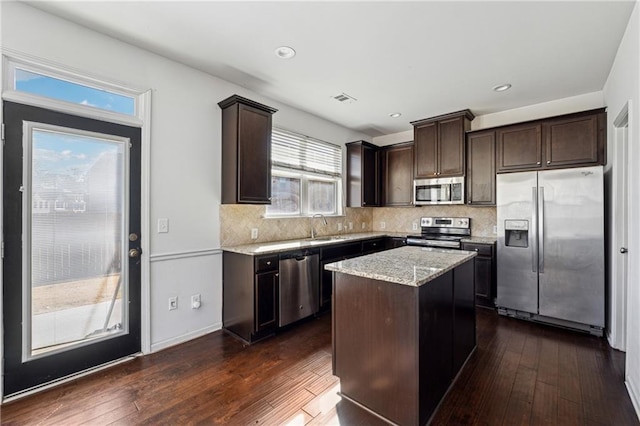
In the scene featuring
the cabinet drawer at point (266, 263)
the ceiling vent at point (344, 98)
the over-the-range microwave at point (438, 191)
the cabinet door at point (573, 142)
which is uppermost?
the ceiling vent at point (344, 98)

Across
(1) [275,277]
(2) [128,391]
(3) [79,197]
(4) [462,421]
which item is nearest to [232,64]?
(3) [79,197]

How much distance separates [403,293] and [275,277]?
165cm

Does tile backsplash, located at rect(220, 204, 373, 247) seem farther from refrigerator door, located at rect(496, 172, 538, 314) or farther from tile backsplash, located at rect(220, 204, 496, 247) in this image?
refrigerator door, located at rect(496, 172, 538, 314)

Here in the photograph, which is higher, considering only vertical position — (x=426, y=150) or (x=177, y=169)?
(x=426, y=150)

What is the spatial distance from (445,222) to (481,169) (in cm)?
104

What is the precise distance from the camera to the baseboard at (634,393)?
185cm

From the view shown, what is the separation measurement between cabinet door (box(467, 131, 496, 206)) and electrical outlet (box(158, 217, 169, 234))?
3.95m

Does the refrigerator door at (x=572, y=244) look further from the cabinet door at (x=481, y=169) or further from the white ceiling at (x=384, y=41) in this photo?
the white ceiling at (x=384, y=41)

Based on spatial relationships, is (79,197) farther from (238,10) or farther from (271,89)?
(271,89)

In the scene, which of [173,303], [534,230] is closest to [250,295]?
[173,303]

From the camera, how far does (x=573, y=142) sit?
131 inches

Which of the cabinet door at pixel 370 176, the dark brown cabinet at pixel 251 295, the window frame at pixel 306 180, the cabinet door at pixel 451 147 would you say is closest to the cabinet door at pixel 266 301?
the dark brown cabinet at pixel 251 295

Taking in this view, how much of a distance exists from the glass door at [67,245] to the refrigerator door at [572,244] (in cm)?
434

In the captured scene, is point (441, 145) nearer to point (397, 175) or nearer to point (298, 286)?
point (397, 175)
